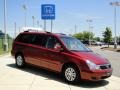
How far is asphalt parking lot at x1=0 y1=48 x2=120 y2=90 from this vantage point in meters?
10.2

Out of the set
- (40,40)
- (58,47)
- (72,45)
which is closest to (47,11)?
(40,40)

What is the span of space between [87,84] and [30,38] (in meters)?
3.96

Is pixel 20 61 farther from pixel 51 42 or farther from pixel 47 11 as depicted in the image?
pixel 47 11

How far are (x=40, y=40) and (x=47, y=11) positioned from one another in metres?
12.9

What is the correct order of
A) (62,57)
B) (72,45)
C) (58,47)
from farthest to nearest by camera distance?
(72,45)
(58,47)
(62,57)

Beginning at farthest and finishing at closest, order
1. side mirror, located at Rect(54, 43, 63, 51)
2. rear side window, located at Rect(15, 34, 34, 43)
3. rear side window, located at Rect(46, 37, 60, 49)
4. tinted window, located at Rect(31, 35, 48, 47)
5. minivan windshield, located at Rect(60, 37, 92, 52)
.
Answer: rear side window, located at Rect(15, 34, 34, 43), tinted window, located at Rect(31, 35, 48, 47), rear side window, located at Rect(46, 37, 60, 49), minivan windshield, located at Rect(60, 37, 92, 52), side mirror, located at Rect(54, 43, 63, 51)

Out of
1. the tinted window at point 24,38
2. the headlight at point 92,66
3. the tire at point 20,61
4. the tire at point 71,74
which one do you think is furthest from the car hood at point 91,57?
the tire at point 20,61

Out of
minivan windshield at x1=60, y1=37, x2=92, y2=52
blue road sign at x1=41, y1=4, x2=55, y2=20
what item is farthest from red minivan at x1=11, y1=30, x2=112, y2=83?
blue road sign at x1=41, y1=4, x2=55, y2=20

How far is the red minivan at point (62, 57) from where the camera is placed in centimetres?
1070

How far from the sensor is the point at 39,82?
431 inches

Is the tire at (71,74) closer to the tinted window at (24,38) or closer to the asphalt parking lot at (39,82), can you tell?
the asphalt parking lot at (39,82)

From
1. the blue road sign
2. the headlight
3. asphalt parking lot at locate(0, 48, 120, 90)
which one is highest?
the blue road sign

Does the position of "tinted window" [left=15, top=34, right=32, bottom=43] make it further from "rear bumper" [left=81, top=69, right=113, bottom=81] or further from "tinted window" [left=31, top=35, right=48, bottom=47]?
"rear bumper" [left=81, top=69, right=113, bottom=81]

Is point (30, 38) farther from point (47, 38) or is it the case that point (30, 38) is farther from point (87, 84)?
point (87, 84)
